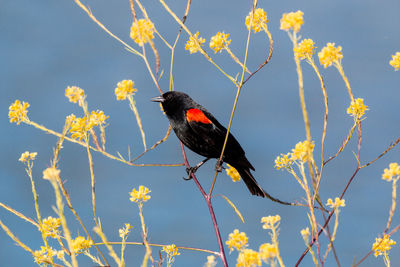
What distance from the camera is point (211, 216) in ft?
7.98

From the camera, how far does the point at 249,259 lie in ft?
6.19

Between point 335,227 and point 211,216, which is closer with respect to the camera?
point 335,227

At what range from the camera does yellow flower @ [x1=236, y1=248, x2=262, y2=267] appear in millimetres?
1866

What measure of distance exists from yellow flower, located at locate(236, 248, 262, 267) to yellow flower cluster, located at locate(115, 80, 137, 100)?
134 centimetres

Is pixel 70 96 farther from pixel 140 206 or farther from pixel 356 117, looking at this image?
pixel 356 117

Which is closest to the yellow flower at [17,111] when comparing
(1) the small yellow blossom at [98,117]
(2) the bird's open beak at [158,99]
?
(1) the small yellow blossom at [98,117]

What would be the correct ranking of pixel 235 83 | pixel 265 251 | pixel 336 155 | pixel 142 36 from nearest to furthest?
pixel 265 251, pixel 235 83, pixel 336 155, pixel 142 36

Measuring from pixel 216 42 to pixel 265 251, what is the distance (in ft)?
5.19

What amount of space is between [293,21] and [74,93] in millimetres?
1311

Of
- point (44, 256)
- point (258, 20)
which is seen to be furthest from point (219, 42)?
point (44, 256)

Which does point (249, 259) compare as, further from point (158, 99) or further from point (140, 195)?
point (158, 99)

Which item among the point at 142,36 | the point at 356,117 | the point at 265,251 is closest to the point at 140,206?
the point at 265,251

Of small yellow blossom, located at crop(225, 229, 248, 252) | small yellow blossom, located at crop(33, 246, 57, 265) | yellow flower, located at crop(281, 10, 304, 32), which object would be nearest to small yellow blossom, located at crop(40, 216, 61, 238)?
small yellow blossom, located at crop(33, 246, 57, 265)

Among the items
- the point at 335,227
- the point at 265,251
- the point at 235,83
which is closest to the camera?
the point at 265,251
